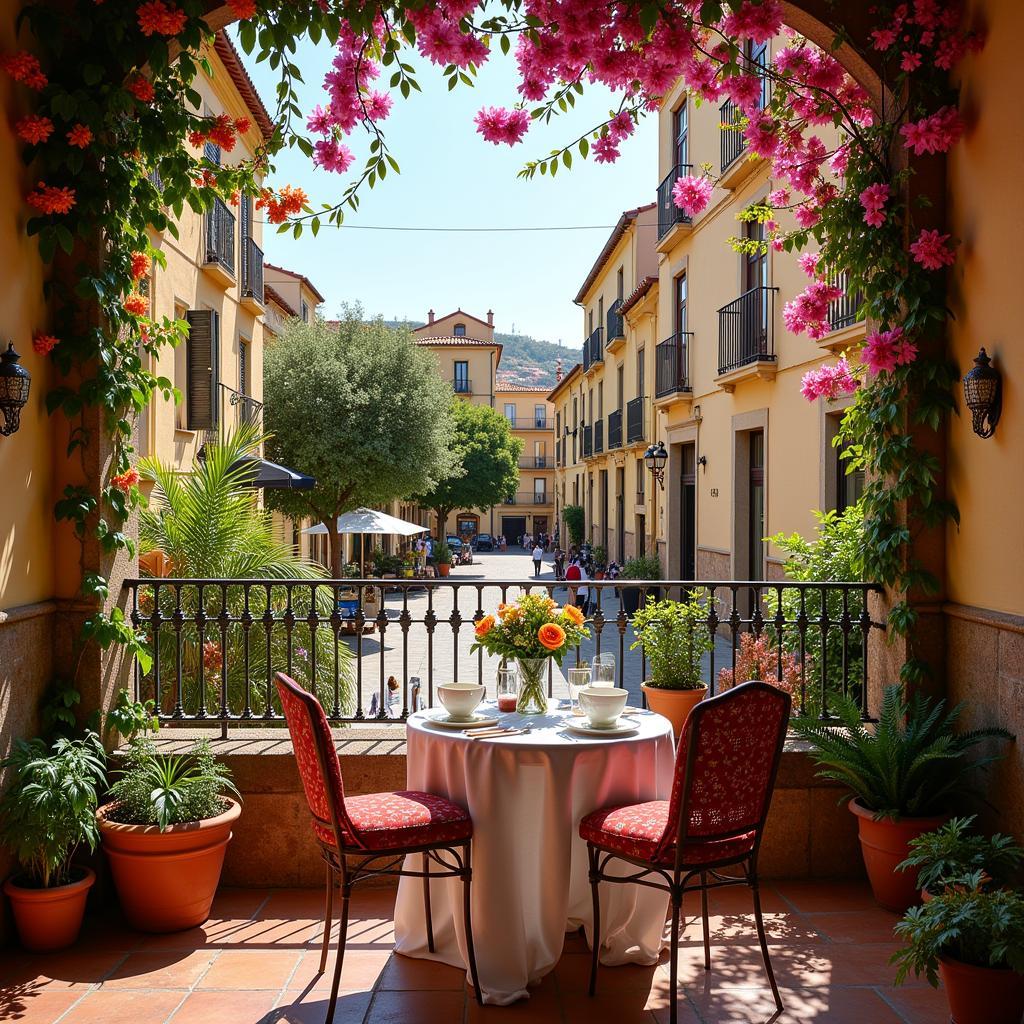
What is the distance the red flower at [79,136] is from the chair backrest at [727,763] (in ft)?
11.0

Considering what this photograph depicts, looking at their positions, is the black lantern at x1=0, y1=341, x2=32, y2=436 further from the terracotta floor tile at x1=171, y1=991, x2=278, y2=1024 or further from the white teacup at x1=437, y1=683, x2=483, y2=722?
the terracotta floor tile at x1=171, y1=991, x2=278, y2=1024

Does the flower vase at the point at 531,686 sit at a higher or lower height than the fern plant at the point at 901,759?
higher

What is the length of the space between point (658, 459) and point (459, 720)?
1552 centimetres

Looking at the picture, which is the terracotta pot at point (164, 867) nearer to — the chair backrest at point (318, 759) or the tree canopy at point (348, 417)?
the chair backrest at point (318, 759)

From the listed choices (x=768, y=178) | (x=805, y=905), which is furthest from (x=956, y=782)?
(x=768, y=178)

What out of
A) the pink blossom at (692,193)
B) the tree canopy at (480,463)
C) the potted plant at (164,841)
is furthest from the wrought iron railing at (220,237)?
the tree canopy at (480,463)

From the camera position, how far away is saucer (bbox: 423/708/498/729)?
365 cm

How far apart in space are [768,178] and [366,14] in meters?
9.20

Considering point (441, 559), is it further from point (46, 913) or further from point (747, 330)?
point (46, 913)

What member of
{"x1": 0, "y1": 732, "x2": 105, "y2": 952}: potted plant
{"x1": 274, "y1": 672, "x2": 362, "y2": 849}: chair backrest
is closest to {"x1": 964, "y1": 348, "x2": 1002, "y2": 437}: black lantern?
{"x1": 274, "y1": 672, "x2": 362, "y2": 849}: chair backrest

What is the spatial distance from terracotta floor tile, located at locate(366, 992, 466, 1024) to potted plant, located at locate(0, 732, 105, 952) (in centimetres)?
140

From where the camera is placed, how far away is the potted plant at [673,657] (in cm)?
522

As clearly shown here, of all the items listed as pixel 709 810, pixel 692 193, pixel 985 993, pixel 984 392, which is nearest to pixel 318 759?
pixel 709 810

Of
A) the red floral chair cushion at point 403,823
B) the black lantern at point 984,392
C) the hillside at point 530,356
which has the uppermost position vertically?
the hillside at point 530,356
